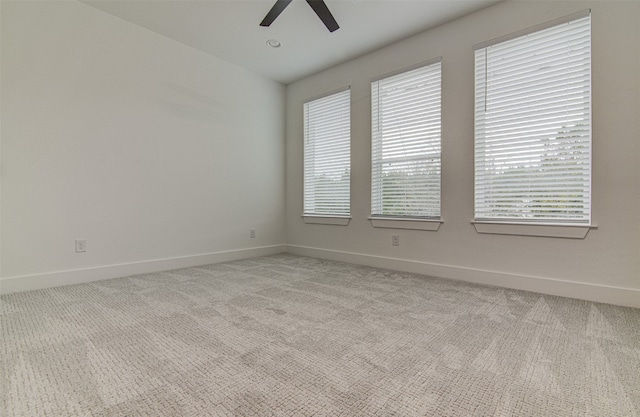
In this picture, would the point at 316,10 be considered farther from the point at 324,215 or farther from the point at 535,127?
the point at 324,215

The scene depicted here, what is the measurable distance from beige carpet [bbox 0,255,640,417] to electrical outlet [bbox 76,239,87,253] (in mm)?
391

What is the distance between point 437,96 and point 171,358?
327cm

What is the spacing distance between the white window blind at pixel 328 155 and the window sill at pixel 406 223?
1.72 feet

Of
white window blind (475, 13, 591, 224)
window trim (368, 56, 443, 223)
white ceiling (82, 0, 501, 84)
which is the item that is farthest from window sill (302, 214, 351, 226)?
white ceiling (82, 0, 501, 84)

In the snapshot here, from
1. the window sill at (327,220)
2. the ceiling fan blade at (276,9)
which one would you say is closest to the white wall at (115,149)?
the window sill at (327,220)

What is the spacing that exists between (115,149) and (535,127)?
4.04 meters

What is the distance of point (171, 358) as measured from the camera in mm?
1486

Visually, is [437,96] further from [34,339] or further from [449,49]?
[34,339]

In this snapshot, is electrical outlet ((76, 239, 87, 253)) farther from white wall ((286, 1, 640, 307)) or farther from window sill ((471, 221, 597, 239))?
window sill ((471, 221, 597, 239))

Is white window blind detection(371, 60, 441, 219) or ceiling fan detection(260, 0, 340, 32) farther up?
ceiling fan detection(260, 0, 340, 32)

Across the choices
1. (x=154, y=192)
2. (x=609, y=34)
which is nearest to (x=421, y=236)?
(x=609, y=34)

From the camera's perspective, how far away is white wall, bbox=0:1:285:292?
2566mm

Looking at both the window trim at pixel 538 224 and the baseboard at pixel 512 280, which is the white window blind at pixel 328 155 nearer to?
the baseboard at pixel 512 280

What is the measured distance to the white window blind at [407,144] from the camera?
3250 mm
